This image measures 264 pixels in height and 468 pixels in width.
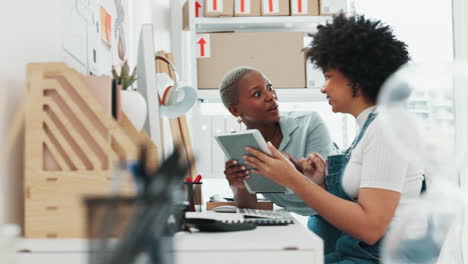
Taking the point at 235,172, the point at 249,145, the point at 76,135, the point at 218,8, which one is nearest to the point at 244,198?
the point at 235,172

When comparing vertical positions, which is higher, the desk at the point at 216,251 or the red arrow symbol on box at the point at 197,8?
the red arrow symbol on box at the point at 197,8

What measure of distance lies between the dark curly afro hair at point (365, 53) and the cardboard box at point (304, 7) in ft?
4.67

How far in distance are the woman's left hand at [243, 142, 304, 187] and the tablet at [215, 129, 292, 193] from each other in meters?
0.02

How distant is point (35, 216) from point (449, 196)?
70 centimetres

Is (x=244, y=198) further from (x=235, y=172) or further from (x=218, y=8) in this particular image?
(x=218, y=8)

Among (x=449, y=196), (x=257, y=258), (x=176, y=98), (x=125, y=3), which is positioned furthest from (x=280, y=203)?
(x=449, y=196)

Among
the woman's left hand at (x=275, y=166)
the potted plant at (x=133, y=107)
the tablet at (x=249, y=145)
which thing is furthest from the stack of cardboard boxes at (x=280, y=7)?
the potted plant at (x=133, y=107)

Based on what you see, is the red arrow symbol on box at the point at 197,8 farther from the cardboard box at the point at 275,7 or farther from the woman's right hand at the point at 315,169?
the woman's right hand at the point at 315,169

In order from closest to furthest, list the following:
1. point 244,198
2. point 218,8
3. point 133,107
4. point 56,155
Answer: point 56,155
point 133,107
point 244,198
point 218,8

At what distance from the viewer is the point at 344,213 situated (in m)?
1.25

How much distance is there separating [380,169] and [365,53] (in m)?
0.38

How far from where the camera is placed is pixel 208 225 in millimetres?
980

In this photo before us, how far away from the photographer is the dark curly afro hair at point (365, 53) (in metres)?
1.43

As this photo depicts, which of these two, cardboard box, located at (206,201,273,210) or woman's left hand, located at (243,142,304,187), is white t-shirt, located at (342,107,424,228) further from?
cardboard box, located at (206,201,273,210)
